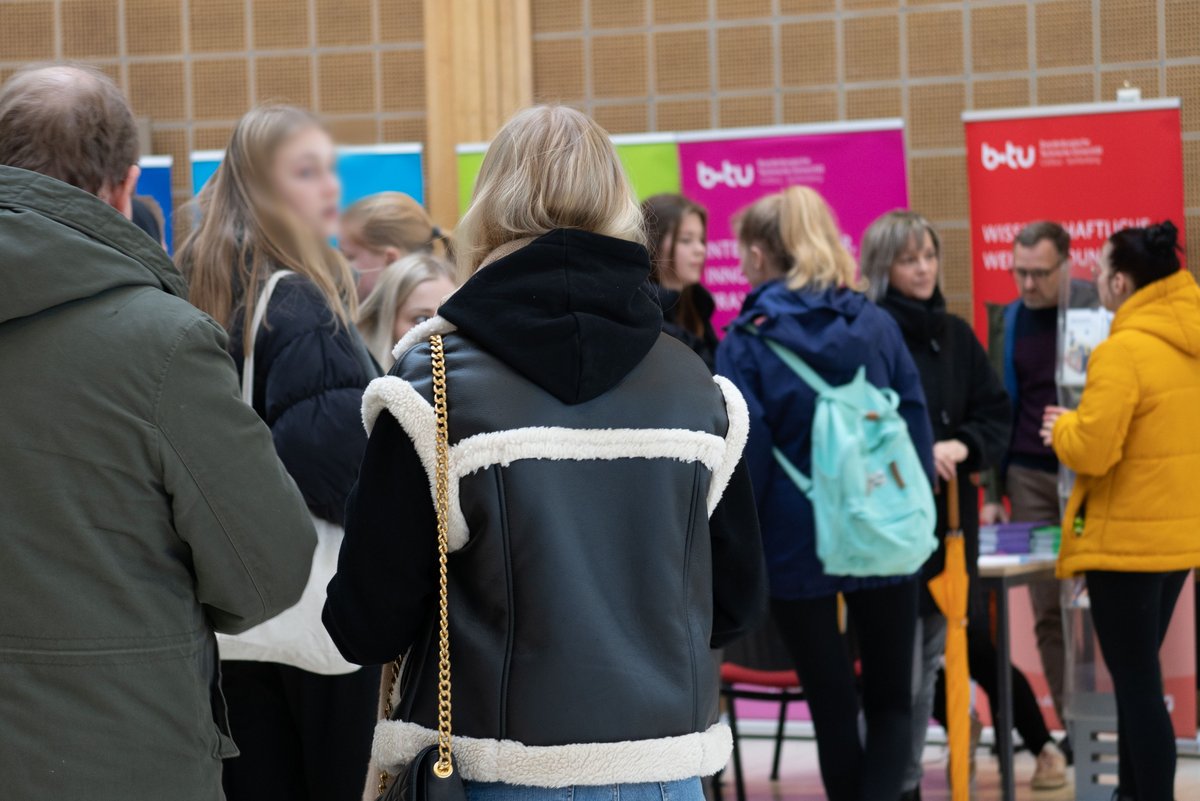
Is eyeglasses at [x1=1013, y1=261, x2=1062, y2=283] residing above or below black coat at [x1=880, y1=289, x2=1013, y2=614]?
above

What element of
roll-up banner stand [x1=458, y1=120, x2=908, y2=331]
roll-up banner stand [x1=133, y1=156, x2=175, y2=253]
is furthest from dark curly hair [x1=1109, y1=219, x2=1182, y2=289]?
roll-up banner stand [x1=133, y1=156, x2=175, y2=253]

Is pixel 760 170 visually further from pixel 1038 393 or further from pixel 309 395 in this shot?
pixel 309 395

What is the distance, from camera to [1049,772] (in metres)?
4.67

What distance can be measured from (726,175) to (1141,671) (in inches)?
101

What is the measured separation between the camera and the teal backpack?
131 inches

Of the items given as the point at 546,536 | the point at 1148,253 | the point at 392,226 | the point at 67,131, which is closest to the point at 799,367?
the point at 392,226

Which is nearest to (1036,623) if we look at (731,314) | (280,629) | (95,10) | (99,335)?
(731,314)

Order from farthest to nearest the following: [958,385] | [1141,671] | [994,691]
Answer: [994,691] < [958,385] < [1141,671]

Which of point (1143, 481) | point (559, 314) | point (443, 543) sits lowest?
point (1143, 481)

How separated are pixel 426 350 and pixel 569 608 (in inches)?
13.3

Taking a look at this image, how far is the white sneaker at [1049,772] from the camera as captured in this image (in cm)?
465

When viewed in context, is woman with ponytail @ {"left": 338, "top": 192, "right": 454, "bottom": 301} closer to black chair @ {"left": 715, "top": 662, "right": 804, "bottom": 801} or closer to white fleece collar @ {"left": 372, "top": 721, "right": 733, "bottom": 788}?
black chair @ {"left": 715, "top": 662, "right": 804, "bottom": 801}

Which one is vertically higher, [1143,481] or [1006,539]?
[1143,481]

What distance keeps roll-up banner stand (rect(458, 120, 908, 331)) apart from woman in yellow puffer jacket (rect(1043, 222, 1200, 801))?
155 centimetres
